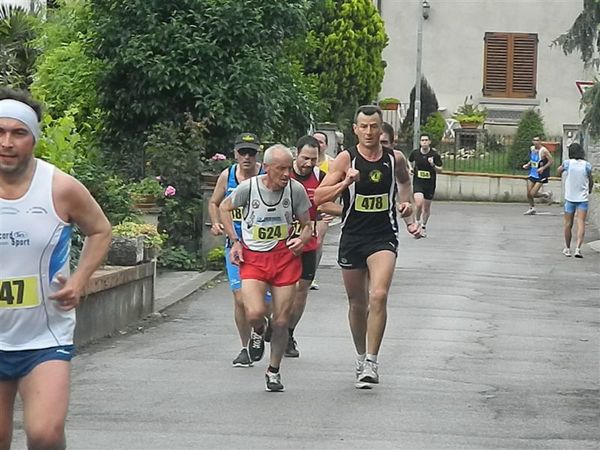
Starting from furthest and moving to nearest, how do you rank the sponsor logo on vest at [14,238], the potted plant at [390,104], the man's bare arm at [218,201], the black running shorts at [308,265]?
the potted plant at [390,104] → the black running shorts at [308,265] → the man's bare arm at [218,201] → the sponsor logo on vest at [14,238]

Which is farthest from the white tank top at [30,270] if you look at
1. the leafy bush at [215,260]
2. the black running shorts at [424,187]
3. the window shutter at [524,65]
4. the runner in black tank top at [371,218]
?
the window shutter at [524,65]

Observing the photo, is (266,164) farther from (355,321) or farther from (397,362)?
(397,362)

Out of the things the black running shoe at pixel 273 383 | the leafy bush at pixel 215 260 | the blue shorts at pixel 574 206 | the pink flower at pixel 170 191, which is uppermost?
the pink flower at pixel 170 191

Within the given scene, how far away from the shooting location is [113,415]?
8.72 m

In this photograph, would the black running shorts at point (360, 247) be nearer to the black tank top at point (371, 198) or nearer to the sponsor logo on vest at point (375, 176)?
the black tank top at point (371, 198)

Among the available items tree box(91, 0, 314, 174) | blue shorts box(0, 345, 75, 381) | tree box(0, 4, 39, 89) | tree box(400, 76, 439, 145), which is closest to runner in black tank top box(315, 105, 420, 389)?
→ blue shorts box(0, 345, 75, 381)

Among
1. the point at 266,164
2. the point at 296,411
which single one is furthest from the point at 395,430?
the point at 266,164

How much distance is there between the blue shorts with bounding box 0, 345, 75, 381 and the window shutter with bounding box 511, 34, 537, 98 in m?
39.0

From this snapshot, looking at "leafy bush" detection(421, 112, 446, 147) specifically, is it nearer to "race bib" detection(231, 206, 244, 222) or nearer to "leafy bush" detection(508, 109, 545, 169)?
"leafy bush" detection(508, 109, 545, 169)

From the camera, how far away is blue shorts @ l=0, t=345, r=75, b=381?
5.62m

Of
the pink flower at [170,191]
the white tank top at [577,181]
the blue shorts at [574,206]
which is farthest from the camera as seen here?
the blue shorts at [574,206]

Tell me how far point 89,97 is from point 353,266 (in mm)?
11765

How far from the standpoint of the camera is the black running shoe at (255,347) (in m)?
10.5

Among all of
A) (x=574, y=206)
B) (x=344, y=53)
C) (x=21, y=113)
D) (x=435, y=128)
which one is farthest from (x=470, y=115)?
(x=21, y=113)
